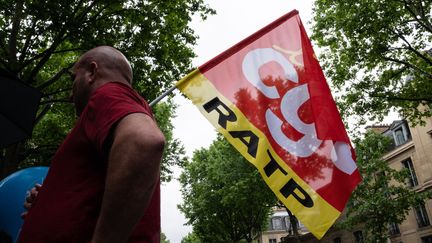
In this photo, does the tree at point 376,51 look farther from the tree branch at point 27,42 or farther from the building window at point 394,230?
the building window at point 394,230

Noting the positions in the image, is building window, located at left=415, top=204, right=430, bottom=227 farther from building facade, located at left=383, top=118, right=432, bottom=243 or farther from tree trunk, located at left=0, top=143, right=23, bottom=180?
tree trunk, located at left=0, top=143, right=23, bottom=180

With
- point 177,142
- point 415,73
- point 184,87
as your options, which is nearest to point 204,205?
point 177,142

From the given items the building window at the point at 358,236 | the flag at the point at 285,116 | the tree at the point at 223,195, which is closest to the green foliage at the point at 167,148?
the tree at the point at 223,195

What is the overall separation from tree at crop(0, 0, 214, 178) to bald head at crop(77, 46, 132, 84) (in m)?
7.44

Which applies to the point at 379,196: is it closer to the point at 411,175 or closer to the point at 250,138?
the point at 411,175

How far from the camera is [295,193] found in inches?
146

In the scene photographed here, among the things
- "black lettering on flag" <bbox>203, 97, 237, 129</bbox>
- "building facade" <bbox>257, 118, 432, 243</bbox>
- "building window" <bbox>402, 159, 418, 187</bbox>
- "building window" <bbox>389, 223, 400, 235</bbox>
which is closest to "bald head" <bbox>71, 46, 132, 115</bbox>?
"black lettering on flag" <bbox>203, 97, 237, 129</bbox>

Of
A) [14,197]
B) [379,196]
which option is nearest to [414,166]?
[379,196]

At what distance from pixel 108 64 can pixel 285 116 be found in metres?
2.81

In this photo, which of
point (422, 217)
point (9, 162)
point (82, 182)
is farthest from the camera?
point (422, 217)

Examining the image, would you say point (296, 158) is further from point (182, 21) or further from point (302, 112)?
point (182, 21)

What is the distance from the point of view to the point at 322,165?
3838 millimetres

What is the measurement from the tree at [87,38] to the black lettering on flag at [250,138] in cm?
628

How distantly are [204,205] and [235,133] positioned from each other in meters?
27.7
